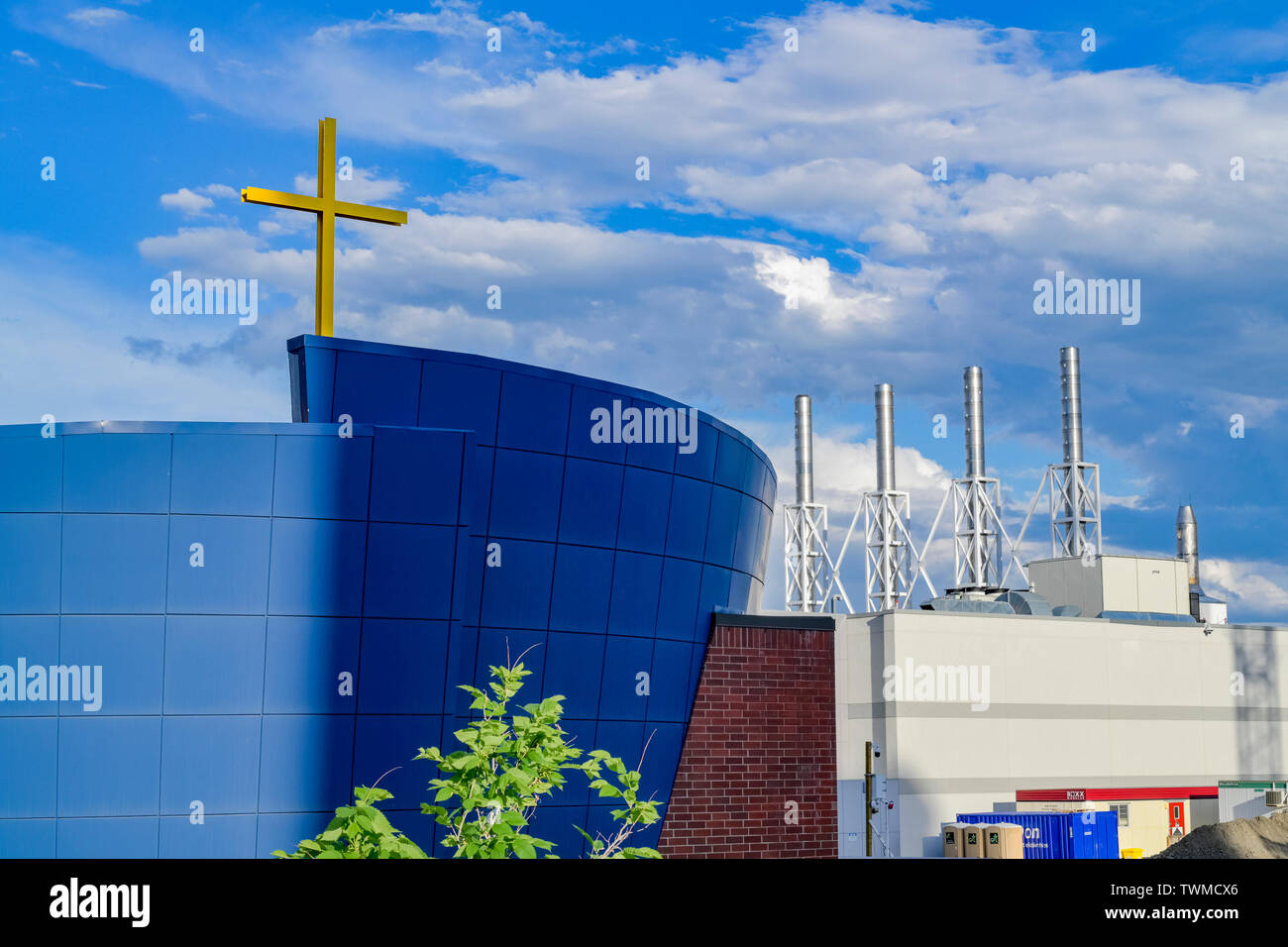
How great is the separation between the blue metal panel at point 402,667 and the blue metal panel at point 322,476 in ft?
5.49

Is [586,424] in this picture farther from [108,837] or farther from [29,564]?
[108,837]

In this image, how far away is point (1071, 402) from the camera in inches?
2798

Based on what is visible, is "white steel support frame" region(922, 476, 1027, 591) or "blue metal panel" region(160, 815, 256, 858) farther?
"white steel support frame" region(922, 476, 1027, 591)

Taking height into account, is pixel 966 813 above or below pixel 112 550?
below

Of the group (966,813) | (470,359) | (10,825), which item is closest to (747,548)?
(470,359)

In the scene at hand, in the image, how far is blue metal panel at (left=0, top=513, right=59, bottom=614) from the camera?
55.3 feet

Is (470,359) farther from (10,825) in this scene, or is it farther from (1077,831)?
(1077,831)

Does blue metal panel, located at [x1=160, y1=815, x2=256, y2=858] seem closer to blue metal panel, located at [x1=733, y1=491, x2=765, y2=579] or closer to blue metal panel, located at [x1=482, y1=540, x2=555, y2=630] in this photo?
blue metal panel, located at [x1=482, y1=540, x2=555, y2=630]

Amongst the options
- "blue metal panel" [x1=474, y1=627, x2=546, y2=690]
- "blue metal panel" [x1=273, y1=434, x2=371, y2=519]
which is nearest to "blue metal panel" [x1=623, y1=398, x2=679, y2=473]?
"blue metal panel" [x1=474, y1=627, x2=546, y2=690]

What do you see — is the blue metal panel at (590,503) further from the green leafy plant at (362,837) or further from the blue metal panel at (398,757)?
the green leafy plant at (362,837)

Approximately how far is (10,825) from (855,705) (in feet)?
114

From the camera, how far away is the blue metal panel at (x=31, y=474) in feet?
55.7

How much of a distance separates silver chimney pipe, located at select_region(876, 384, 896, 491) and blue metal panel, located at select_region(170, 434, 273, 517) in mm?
63071
